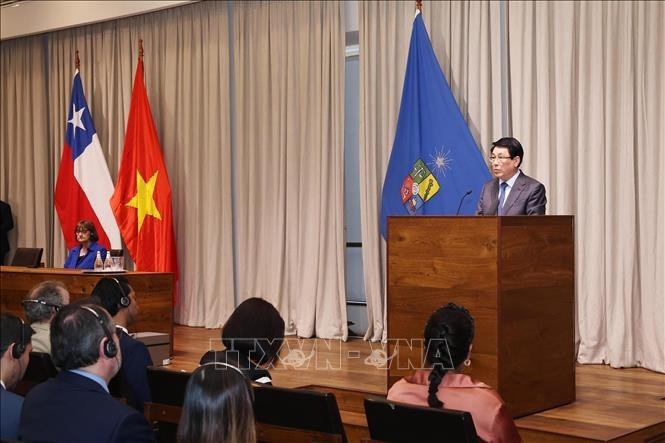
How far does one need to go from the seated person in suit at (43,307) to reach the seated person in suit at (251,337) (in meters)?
1.29

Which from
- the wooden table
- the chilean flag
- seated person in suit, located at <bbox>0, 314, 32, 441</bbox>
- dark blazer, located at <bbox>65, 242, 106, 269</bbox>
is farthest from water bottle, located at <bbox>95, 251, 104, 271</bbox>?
seated person in suit, located at <bbox>0, 314, 32, 441</bbox>

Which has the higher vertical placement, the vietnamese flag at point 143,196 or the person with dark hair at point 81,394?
the vietnamese flag at point 143,196

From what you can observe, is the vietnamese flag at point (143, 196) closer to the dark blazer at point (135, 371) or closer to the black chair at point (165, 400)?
the dark blazer at point (135, 371)

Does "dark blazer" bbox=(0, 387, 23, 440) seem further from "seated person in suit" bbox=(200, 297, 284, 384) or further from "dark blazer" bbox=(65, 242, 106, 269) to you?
"dark blazer" bbox=(65, 242, 106, 269)

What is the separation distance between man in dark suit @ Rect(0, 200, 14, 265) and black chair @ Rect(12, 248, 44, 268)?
219cm

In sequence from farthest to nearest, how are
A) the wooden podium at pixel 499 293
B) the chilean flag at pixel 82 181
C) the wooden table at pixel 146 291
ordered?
the chilean flag at pixel 82 181 → the wooden table at pixel 146 291 → the wooden podium at pixel 499 293

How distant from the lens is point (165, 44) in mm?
9562

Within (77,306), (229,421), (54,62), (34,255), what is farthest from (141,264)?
(229,421)

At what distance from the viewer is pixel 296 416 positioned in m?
3.26

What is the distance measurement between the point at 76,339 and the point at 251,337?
0.73 meters

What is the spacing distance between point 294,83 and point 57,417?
6.32 metres

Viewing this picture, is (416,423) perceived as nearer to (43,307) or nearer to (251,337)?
(251,337)

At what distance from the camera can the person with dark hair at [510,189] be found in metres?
4.91

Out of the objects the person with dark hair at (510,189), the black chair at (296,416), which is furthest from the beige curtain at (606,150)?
the black chair at (296,416)
